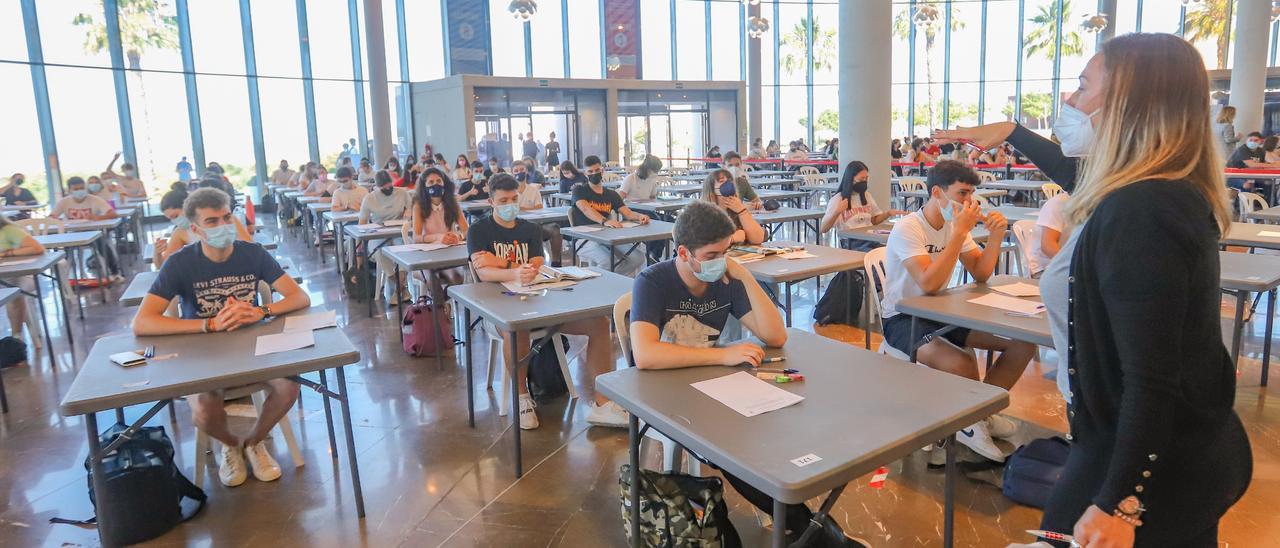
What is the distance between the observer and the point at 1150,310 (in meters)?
1.12

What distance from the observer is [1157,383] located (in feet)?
3.75

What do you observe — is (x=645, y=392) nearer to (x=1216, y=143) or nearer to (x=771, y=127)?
(x=1216, y=143)

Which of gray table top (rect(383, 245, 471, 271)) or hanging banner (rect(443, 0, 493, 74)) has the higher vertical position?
hanging banner (rect(443, 0, 493, 74))

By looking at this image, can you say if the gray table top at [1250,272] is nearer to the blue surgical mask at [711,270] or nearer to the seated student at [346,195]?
the blue surgical mask at [711,270]

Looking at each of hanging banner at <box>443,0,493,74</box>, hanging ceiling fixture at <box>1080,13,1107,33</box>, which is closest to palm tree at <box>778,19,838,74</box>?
hanging ceiling fixture at <box>1080,13,1107,33</box>

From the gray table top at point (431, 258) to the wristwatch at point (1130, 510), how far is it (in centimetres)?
372

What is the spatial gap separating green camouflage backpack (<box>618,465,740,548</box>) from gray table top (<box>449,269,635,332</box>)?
3.04 ft

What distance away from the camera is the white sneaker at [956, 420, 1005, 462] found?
10.2 ft

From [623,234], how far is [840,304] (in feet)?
5.54

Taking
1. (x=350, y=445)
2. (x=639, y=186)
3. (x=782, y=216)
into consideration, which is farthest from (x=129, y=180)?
(x=350, y=445)

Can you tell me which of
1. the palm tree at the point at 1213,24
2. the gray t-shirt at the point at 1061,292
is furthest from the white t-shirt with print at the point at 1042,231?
the palm tree at the point at 1213,24

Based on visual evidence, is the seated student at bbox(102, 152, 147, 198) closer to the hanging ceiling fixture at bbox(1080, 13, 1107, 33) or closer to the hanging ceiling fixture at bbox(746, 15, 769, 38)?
the hanging ceiling fixture at bbox(746, 15, 769, 38)

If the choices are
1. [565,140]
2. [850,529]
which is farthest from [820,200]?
[850,529]

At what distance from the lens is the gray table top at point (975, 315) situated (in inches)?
106
